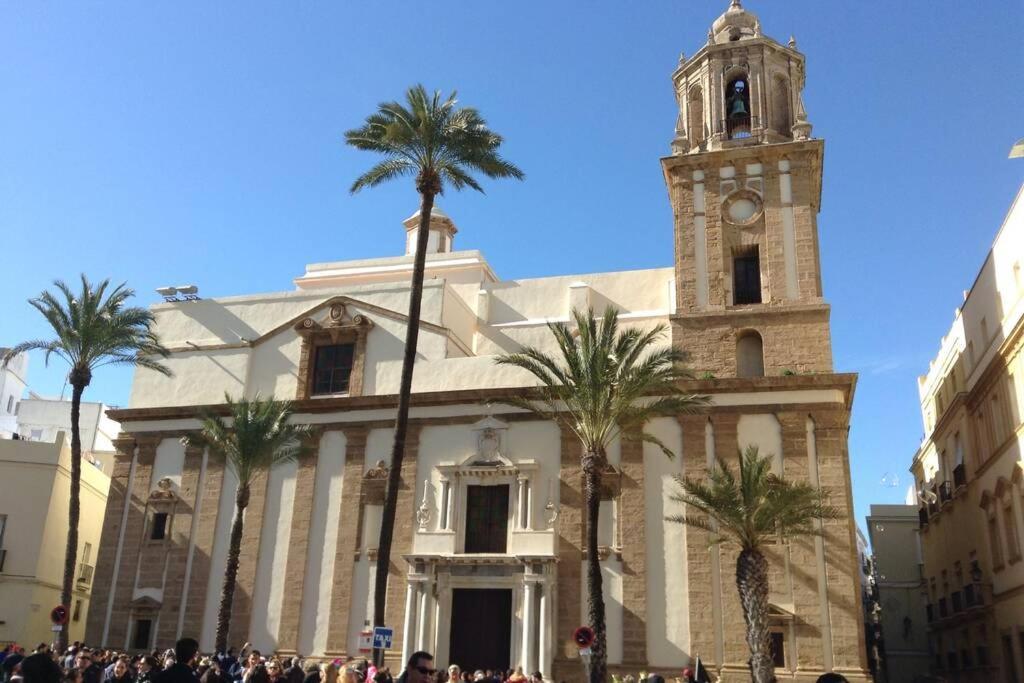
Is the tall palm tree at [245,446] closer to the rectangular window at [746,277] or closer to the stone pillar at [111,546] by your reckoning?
the stone pillar at [111,546]

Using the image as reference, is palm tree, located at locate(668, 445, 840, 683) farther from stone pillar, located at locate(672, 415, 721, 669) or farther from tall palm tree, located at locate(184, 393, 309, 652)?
tall palm tree, located at locate(184, 393, 309, 652)

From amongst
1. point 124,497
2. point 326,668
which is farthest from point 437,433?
point 326,668

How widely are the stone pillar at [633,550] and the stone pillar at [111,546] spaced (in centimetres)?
1619

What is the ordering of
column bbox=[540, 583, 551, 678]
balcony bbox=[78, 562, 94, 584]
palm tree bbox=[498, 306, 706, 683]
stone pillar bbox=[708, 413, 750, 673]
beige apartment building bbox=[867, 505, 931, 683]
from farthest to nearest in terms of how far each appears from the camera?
beige apartment building bbox=[867, 505, 931, 683] → balcony bbox=[78, 562, 94, 584] → column bbox=[540, 583, 551, 678] → stone pillar bbox=[708, 413, 750, 673] → palm tree bbox=[498, 306, 706, 683]

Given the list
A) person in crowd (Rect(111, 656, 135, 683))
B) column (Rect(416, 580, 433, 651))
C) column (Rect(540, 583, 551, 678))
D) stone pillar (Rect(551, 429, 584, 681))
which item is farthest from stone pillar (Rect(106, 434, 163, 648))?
person in crowd (Rect(111, 656, 135, 683))

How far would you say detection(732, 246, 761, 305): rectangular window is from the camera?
29.0m

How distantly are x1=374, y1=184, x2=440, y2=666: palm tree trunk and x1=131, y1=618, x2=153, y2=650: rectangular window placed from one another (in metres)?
9.92

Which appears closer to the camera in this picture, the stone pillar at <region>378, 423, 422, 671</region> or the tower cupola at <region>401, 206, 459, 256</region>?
the stone pillar at <region>378, 423, 422, 671</region>

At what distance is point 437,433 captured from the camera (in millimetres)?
28656

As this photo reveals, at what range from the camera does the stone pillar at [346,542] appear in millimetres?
27109

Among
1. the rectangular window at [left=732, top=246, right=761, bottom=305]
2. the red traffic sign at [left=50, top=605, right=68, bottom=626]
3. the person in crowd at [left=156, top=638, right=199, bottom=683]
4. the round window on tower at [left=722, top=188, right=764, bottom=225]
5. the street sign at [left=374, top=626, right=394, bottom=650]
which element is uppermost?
the round window on tower at [left=722, top=188, right=764, bottom=225]

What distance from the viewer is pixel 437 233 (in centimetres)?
4247

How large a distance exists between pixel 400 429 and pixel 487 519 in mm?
5310

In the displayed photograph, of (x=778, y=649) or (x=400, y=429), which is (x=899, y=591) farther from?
(x=400, y=429)
